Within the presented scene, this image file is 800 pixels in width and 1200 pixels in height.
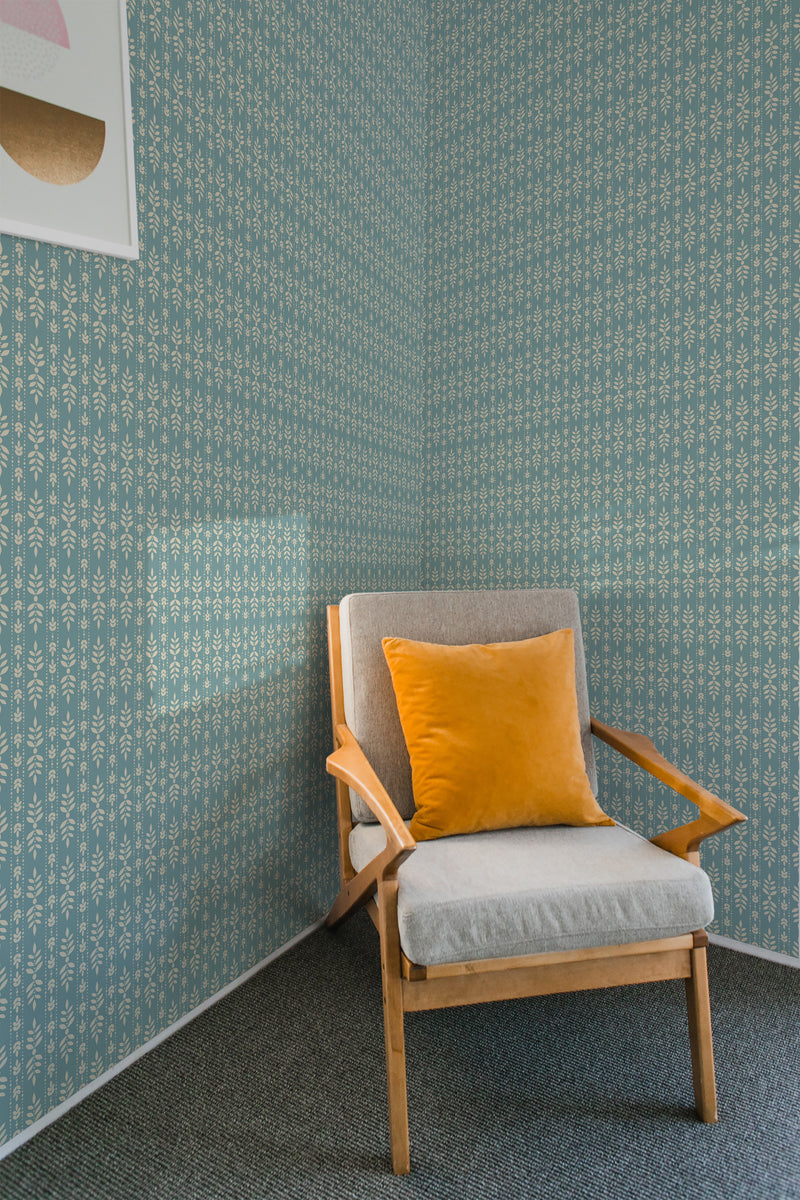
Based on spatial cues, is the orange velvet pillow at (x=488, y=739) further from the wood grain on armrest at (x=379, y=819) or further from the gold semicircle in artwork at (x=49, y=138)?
the gold semicircle in artwork at (x=49, y=138)

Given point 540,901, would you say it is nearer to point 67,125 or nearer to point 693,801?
point 693,801

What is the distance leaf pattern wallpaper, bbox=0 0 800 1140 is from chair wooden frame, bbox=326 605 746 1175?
46 centimetres

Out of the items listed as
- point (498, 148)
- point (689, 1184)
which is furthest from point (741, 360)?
point (689, 1184)

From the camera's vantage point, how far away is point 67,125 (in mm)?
1262

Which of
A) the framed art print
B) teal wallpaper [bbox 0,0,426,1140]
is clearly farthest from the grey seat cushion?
the framed art print

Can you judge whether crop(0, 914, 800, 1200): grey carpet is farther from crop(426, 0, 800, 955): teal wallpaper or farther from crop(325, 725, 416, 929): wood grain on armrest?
crop(426, 0, 800, 955): teal wallpaper

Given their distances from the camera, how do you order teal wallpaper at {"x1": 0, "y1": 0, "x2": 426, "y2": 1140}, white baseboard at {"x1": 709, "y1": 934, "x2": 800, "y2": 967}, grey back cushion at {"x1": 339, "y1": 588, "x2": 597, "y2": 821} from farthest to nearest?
1. white baseboard at {"x1": 709, "y1": 934, "x2": 800, "y2": 967}
2. grey back cushion at {"x1": 339, "y1": 588, "x2": 597, "y2": 821}
3. teal wallpaper at {"x1": 0, "y1": 0, "x2": 426, "y2": 1140}

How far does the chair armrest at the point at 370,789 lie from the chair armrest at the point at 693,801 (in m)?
0.57

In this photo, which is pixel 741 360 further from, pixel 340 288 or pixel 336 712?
pixel 336 712

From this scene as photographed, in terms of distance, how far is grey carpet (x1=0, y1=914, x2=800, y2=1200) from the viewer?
1.19 metres

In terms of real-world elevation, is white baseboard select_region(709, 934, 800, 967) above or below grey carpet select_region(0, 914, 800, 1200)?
below

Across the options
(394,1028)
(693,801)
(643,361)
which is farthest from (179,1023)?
(643,361)

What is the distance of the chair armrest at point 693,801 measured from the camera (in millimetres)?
1340

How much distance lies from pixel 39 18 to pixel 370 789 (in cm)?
147
